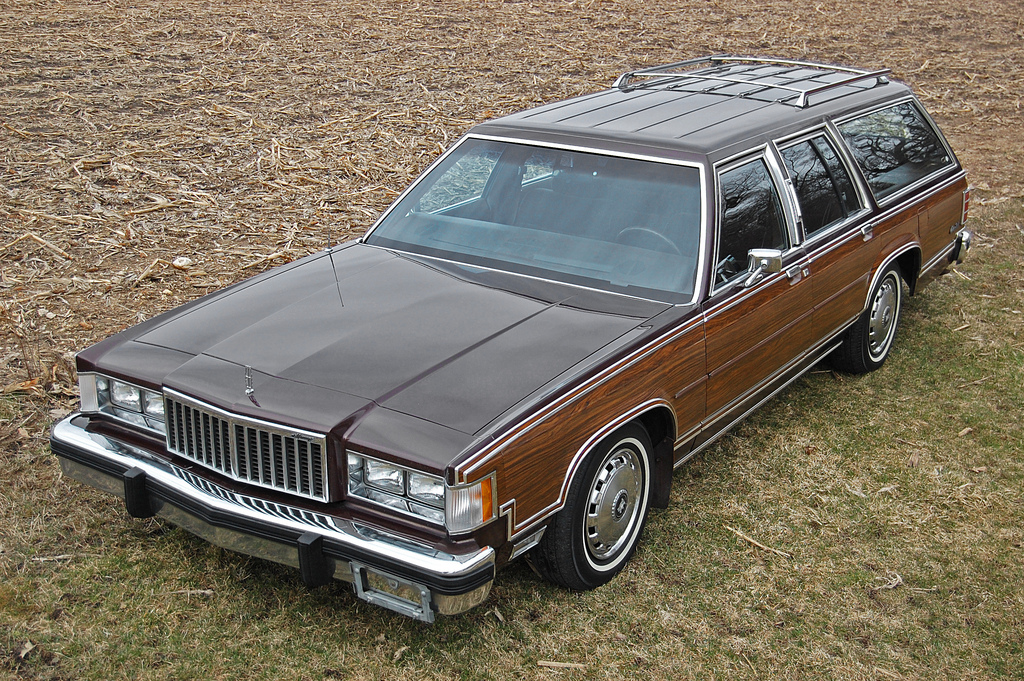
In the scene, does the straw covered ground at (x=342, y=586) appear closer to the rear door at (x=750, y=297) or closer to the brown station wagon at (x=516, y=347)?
the brown station wagon at (x=516, y=347)

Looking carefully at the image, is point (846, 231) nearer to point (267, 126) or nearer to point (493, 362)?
point (493, 362)

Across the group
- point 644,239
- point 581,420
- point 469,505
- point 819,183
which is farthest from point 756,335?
point 469,505

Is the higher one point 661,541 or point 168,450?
point 168,450

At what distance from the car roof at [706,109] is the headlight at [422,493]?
2115 mm

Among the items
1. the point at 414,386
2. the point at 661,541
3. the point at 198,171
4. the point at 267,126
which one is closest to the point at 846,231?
the point at 661,541

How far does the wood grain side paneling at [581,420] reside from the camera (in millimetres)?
3471

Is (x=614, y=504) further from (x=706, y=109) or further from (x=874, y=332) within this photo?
(x=874, y=332)

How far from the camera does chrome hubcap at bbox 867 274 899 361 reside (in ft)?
19.9

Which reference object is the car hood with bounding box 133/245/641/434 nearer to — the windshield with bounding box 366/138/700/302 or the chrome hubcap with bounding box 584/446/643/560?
the windshield with bounding box 366/138/700/302

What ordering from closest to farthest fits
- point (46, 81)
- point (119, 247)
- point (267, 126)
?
point (119, 247), point (267, 126), point (46, 81)

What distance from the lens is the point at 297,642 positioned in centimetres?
374

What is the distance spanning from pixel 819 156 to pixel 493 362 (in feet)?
8.51

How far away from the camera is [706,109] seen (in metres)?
5.29

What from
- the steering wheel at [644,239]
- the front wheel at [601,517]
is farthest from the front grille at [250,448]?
the steering wheel at [644,239]
